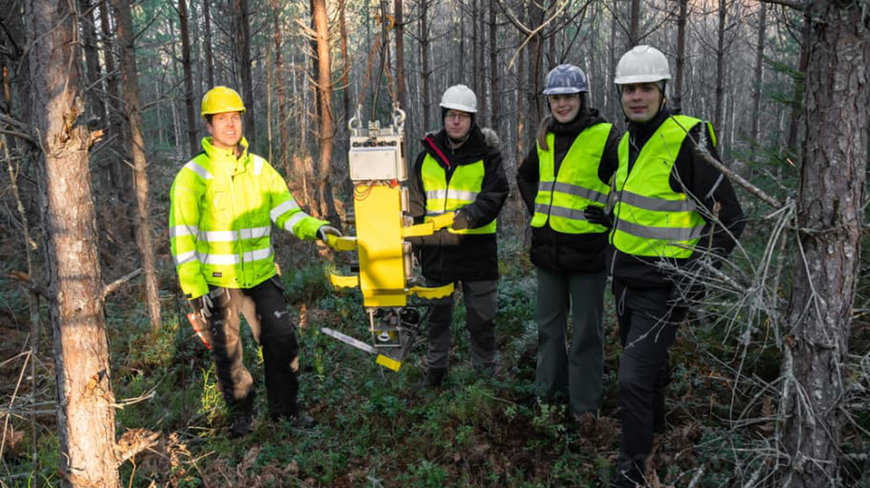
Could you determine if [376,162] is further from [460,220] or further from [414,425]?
[414,425]

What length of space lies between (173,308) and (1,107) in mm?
5520

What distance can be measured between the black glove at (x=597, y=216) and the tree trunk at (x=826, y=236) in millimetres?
1677

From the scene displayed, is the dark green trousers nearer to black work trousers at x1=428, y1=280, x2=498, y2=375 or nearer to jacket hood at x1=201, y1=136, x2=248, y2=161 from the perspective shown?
black work trousers at x1=428, y1=280, x2=498, y2=375

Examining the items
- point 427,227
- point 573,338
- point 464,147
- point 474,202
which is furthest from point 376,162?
point 573,338

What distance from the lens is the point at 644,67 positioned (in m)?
3.28

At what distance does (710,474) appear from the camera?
3.32 m

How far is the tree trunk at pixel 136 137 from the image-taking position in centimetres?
631

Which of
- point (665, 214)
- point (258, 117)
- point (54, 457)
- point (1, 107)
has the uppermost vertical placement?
point (258, 117)

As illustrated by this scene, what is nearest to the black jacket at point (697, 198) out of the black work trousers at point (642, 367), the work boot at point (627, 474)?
the black work trousers at point (642, 367)

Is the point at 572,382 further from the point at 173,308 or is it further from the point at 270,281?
the point at 173,308

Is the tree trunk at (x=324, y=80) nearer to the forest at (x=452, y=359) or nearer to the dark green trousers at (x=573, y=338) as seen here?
the forest at (x=452, y=359)

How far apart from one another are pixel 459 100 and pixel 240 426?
306cm

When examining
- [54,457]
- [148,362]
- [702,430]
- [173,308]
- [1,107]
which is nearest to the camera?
[1,107]

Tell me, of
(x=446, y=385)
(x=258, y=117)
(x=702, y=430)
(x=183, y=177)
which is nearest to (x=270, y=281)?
(x=183, y=177)
